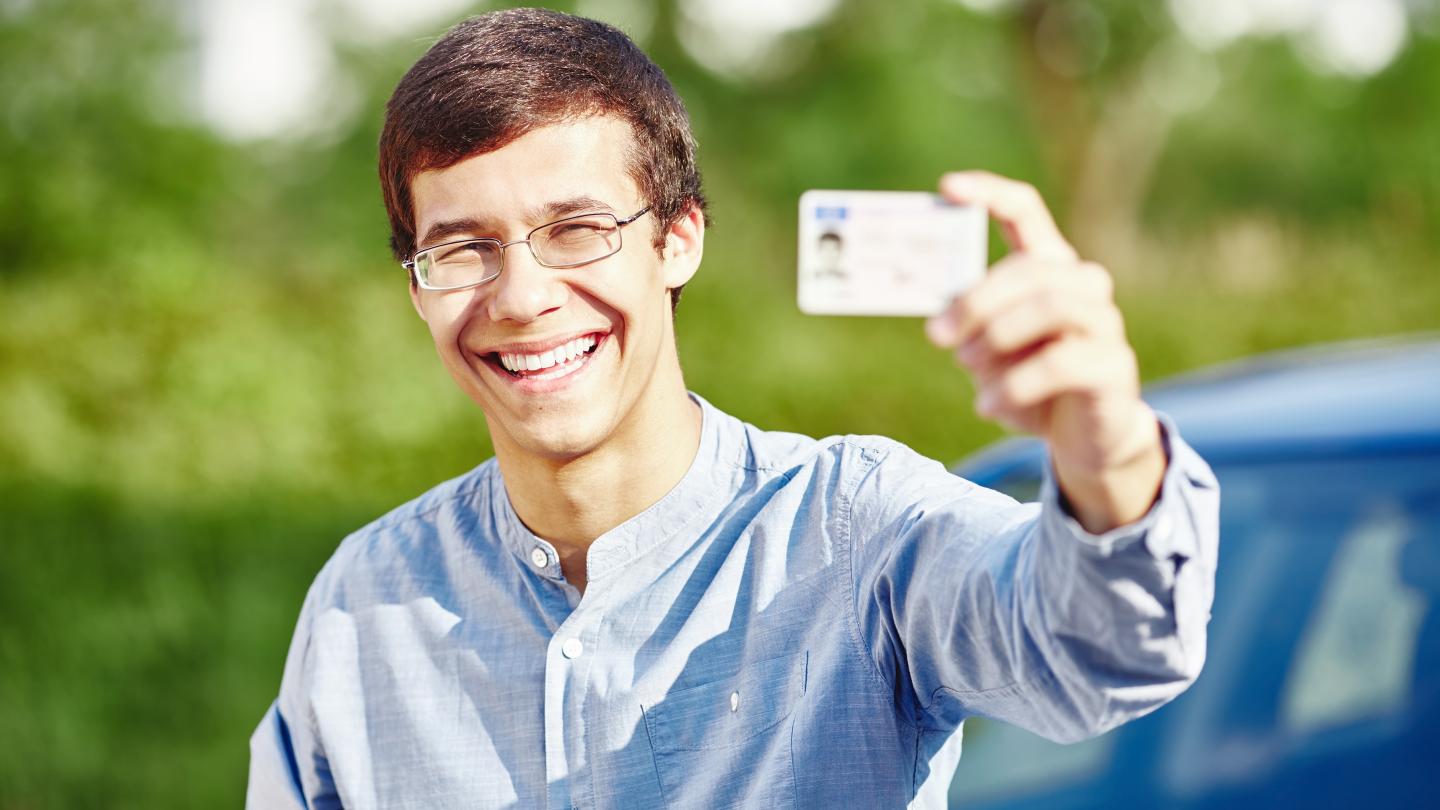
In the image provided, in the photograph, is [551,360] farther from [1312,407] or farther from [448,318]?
[1312,407]

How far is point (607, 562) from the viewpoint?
198cm

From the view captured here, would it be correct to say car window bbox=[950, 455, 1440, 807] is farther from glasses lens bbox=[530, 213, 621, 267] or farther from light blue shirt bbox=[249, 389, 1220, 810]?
glasses lens bbox=[530, 213, 621, 267]

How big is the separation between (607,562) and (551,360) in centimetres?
30

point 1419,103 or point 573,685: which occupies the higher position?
point 1419,103

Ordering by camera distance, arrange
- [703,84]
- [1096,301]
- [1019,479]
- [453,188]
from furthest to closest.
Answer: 1. [703,84]
2. [1019,479]
3. [453,188]
4. [1096,301]

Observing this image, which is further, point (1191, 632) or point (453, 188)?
point (453, 188)

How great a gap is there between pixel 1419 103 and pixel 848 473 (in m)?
28.4

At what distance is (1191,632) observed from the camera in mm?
1355

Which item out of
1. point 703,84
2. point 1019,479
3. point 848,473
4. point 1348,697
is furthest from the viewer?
point 703,84

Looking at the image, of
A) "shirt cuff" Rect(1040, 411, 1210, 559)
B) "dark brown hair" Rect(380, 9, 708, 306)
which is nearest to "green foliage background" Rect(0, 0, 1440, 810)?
"dark brown hair" Rect(380, 9, 708, 306)

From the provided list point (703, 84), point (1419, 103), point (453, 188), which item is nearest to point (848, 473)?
point (453, 188)

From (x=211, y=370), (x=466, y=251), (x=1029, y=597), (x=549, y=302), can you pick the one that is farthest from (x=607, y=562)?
(x=211, y=370)

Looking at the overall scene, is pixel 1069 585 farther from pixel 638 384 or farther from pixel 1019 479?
pixel 1019 479

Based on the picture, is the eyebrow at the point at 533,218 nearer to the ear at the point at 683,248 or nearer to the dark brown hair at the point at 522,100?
the dark brown hair at the point at 522,100
